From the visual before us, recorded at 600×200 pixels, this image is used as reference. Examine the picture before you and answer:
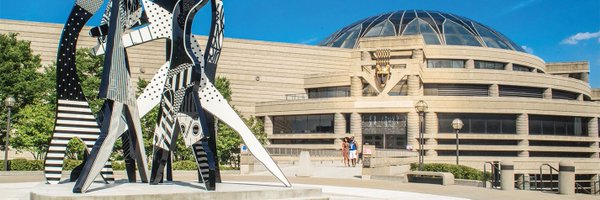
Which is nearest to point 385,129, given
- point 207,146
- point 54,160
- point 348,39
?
point 348,39

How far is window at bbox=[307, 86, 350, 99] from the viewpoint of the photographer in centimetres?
6500

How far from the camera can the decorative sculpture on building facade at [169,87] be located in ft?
51.7

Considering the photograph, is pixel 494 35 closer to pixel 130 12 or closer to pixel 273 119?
pixel 273 119

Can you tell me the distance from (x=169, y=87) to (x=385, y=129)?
42.6 metres

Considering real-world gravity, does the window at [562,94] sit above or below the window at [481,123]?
above

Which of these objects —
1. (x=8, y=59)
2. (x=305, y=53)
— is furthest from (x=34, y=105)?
(x=305, y=53)

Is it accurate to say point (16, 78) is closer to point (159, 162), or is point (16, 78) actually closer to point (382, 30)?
point (159, 162)

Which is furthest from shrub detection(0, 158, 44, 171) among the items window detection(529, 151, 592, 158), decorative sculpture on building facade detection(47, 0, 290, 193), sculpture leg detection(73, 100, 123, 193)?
window detection(529, 151, 592, 158)

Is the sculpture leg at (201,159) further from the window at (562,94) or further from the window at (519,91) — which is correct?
the window at (562,94)

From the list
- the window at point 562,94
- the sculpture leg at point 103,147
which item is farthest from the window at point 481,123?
the sculpture leg at point 103,147

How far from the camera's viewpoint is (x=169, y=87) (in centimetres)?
1697

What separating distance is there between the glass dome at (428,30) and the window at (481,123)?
613 inches

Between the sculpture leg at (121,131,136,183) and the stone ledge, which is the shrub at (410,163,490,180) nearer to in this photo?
the stone ledge

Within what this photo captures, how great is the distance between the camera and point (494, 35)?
77312 millimetres
